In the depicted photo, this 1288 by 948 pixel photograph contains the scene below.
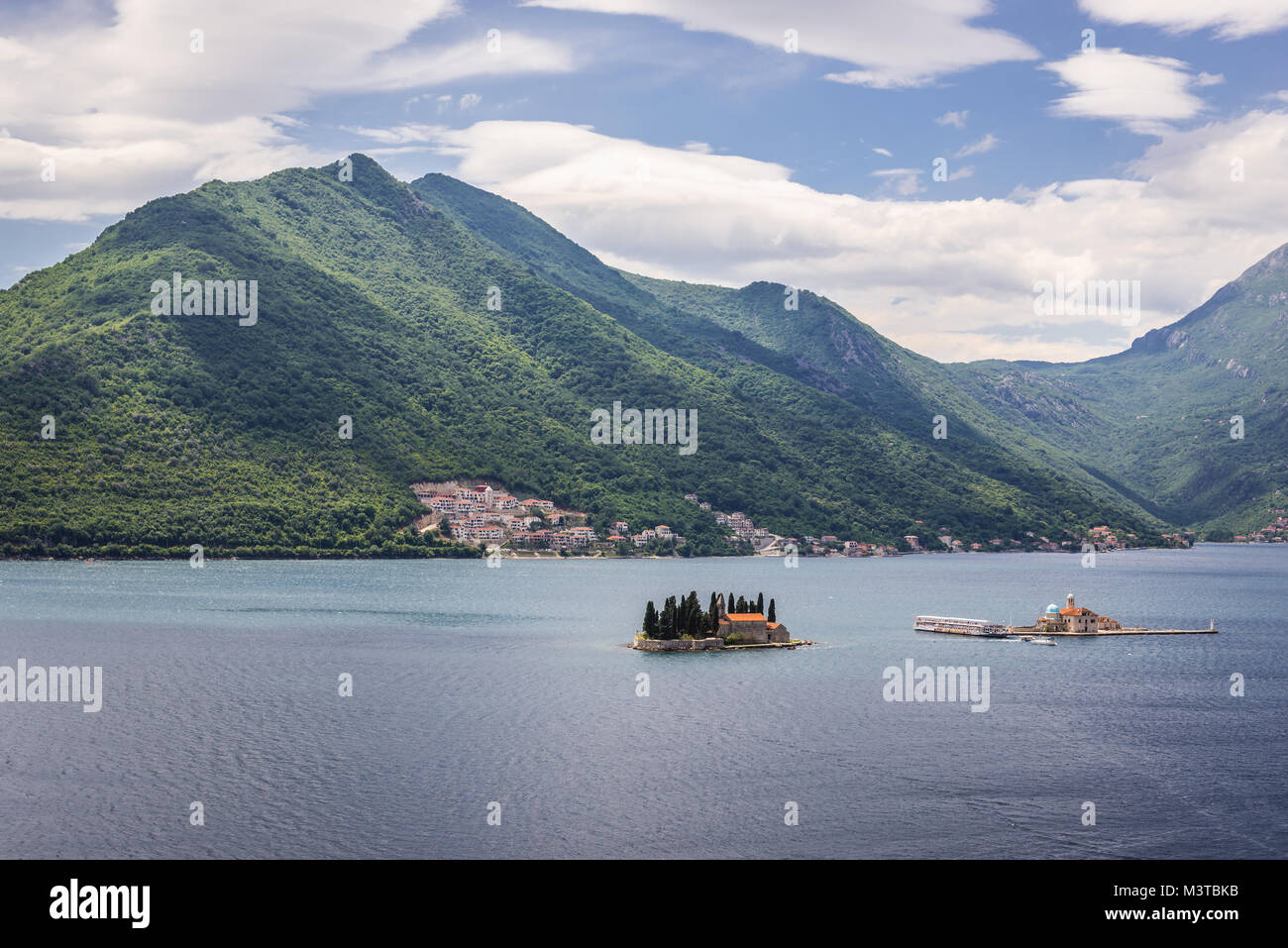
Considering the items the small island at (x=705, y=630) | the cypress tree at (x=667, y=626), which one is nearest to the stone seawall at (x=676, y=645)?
the small island at (x=705, y=630)

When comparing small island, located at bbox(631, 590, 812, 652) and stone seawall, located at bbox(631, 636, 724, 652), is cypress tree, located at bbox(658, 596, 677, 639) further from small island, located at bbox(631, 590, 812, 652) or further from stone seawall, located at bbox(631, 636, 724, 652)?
stone seawall, located at bbox(631, 636, 724, 652)

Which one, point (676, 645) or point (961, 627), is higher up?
point (676, 645)

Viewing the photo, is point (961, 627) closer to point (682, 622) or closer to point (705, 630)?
point (705, 630)

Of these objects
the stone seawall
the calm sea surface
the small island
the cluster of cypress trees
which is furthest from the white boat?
the stone seawall

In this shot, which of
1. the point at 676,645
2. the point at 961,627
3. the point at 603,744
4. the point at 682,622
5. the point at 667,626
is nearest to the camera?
the point at 603,744

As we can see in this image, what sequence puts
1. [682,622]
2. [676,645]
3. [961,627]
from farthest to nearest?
[961,627]
[682,622]
[676,645]

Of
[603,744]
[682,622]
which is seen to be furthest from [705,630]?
[603,744]
